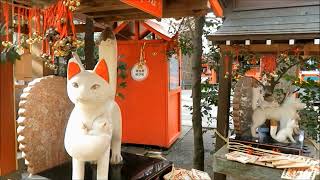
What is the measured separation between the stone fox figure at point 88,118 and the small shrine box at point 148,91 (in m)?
3.84

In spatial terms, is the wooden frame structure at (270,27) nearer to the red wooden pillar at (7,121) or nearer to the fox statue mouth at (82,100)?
the fox statue mouth at (82,100)

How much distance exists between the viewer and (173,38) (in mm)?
5594

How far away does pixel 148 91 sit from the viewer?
610 centimetres

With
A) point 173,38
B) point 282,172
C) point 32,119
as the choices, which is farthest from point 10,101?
point 173,38

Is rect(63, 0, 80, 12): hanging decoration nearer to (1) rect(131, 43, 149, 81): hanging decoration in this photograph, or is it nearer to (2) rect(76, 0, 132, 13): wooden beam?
(2) rect(76, 0, 132, 13): wooden beam

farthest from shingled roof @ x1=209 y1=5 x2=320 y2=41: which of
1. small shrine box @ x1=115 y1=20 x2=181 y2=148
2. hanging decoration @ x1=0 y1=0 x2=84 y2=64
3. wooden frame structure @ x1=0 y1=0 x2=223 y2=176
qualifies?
small shrine box @ x1=115 y1=20 x2=181 y2=148

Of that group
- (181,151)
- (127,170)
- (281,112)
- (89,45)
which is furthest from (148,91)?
(127,170)

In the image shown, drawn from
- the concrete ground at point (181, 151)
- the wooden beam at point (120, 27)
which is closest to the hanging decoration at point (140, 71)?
the wooden beam at point (120, 27)

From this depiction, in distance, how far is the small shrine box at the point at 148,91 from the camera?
19.6 ft

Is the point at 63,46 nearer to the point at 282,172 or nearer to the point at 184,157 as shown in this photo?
the point at 282,172

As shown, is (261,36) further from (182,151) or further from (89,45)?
(182,151)

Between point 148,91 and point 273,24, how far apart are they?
377 centimetres

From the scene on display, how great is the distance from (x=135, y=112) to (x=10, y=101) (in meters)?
4.32

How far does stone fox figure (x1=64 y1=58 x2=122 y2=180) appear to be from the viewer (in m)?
1.99
